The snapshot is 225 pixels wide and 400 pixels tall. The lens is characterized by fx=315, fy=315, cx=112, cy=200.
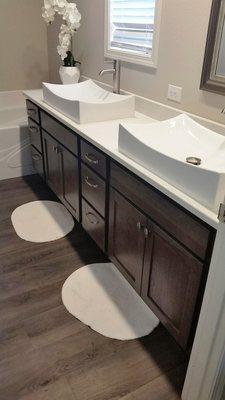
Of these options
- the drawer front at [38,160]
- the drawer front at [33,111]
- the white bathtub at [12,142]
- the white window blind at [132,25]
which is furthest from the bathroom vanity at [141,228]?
the white bathtub at [12,142]

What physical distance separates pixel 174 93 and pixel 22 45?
219 centimetres

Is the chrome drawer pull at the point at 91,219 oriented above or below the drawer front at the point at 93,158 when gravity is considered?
below

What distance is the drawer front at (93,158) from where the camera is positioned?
63.3 inches

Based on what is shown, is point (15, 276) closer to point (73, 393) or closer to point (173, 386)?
point (73, 393)

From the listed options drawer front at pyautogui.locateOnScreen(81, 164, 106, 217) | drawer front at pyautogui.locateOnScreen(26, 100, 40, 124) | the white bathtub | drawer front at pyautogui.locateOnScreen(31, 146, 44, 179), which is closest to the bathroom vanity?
drawer front at pyautogui.locateOnScreen(81, 164, 106, 217)

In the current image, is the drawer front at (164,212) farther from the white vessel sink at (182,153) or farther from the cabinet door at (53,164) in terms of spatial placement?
the cabinet door at (53,164)

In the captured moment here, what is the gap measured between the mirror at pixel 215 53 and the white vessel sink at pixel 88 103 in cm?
55

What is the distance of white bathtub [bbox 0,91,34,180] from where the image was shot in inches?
115

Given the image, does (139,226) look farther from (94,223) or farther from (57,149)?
(57,149)

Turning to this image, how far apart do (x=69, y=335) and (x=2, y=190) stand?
172cm

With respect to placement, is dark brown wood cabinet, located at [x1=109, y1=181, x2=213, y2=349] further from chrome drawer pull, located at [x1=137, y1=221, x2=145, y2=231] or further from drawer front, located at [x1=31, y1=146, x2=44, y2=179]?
drawer front, located at [x1=31, y1=146, x2=44, y2=179]

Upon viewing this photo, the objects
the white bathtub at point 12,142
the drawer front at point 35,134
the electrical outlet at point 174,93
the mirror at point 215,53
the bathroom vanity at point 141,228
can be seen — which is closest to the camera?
the bathroom vanity at point 141,228

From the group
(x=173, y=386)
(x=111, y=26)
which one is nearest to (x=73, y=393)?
(x=173, y=386)

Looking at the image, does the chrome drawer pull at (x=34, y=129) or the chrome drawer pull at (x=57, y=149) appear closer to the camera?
the chrome drawer pull at (x=57, y=149)
